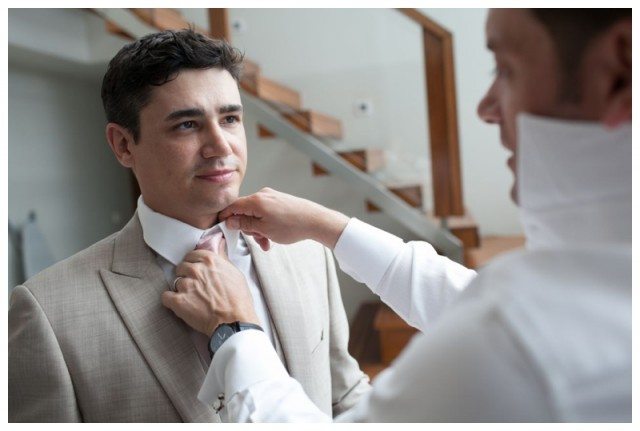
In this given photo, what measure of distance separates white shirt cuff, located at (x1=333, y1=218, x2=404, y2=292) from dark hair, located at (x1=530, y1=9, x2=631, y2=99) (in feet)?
2.23

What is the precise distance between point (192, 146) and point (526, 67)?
2.50 feet

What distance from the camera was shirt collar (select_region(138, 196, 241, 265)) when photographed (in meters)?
1.29

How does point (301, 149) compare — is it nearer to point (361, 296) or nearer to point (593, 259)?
point (361, 296)

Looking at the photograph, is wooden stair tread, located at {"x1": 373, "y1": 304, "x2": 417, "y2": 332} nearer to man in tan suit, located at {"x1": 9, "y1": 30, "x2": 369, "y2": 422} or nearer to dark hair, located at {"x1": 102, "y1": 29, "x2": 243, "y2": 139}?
man in tan suit, located at {"x1": 9, "y1": 30, "x2": 369, "y2": 422}

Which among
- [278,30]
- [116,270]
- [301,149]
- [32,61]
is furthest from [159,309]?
[32,61]

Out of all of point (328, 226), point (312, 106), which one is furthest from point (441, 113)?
point (328, 226)

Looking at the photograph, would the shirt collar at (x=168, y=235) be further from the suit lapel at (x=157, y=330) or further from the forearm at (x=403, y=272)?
the forearm at (x=403, y=272)

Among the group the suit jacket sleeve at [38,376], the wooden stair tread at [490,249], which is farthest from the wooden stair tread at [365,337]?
the suit jacket sleeve at [38,376]

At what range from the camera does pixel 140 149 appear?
129 centimetres

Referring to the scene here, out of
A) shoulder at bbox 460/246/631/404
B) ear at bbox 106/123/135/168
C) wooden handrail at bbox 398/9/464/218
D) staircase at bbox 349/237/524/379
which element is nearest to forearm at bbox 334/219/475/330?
ear at bbox 106/123/135/168

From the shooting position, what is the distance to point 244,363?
0.94 metres

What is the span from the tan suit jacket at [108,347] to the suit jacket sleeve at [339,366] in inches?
6.3

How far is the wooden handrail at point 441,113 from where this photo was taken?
4113 mm

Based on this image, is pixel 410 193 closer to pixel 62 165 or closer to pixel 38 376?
pixel 62 165
